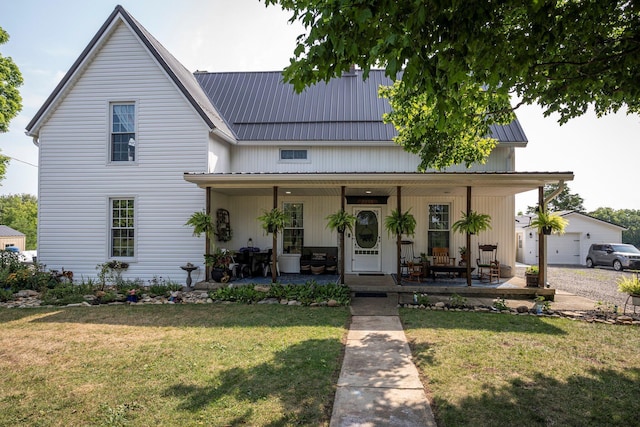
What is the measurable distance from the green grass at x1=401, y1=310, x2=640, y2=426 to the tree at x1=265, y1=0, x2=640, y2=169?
293cm

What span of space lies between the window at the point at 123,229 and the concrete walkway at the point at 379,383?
26.0 ft

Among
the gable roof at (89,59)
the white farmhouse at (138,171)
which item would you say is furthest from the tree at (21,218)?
the gable roof at (89,59)

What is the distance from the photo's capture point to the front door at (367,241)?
1217 centimetres

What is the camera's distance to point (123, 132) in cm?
1091

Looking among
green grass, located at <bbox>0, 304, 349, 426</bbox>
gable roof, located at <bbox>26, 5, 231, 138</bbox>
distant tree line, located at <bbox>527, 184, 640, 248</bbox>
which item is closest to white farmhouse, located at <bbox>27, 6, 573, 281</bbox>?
gable roof, located at <bbox>26, 5, 231, 138</bbox>

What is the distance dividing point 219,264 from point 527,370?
25.3ft

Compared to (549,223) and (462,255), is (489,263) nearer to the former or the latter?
(462,255)

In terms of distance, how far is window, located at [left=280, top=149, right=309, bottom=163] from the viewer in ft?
40.7

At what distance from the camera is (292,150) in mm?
12445

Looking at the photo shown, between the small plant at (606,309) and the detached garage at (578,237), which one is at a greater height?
the detached garage at (578,237)

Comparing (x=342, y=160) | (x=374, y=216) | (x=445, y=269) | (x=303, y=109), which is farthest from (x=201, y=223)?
(x=445, y=269)

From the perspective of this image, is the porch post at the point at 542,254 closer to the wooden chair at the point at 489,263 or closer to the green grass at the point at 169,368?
the wooden chair at the point at 489,263

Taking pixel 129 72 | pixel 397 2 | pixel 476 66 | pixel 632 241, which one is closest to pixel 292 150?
pixel 129 72

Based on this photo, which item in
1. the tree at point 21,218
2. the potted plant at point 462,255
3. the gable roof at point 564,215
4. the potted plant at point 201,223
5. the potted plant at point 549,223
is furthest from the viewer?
the tree at point 21,218
